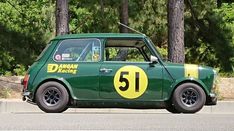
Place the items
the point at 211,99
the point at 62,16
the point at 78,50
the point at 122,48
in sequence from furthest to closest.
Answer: the point at 62,16 < the point at 122,48 < the point at 78,50 < the point at 211,99

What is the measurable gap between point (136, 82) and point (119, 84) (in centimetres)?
34

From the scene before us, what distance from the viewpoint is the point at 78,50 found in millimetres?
11930

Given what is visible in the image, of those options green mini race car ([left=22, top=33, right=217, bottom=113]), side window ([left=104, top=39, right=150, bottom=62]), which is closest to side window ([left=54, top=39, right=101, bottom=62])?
green mini race car ([left=22, top=33, right=217, bottom=113])

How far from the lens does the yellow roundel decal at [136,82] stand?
38.1 feet

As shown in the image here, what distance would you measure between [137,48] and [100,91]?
136cm

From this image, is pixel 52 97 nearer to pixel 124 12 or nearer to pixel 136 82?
pixel 136 82

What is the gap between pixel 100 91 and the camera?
38.3ft

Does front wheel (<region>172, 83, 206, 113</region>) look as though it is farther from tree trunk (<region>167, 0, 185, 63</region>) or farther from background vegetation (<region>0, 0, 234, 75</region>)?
background vegetation (<region>0, 0, 234, 75</region>)

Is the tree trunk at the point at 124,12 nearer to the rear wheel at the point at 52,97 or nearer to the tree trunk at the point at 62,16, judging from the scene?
the tree trunk at the point at 62,16

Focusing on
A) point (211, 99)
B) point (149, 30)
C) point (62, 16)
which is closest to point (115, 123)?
point (211, 99)

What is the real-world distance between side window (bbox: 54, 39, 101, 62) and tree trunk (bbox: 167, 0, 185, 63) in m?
5.18

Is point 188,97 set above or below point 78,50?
below

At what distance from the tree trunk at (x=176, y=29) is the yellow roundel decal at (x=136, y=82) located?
523 centimetres

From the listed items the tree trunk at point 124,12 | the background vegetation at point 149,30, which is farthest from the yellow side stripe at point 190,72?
the tree trunk at point 124,12
